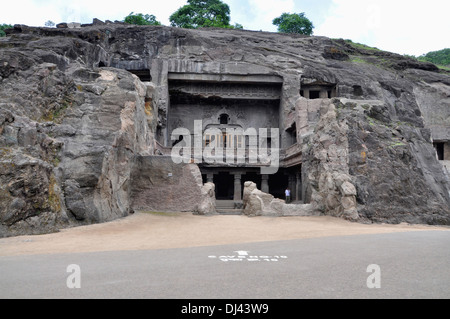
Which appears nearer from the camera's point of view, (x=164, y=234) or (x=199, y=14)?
(x=164, y=234)

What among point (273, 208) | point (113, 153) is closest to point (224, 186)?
point (273, 208)

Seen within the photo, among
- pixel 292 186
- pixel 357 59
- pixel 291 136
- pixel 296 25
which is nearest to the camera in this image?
pixel 292 186

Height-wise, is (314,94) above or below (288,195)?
above

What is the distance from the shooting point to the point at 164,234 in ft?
23.8

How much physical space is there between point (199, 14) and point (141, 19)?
7.75 meters

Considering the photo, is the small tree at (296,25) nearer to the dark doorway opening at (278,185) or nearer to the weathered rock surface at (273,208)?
the dark doorway opening at (278,185)

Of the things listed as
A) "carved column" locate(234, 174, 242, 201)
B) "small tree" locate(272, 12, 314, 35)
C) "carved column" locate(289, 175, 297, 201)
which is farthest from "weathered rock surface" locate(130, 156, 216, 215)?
"small tree" locate(272, 12, 314, 35)

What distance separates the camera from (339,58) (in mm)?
29094

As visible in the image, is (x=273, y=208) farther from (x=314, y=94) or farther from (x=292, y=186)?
(x=314, y=94)

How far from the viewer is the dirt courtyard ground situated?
5.33 m

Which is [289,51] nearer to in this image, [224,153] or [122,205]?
[224,153]

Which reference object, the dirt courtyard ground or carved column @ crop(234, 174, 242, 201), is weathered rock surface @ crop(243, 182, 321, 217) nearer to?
the dirt courtyard ground

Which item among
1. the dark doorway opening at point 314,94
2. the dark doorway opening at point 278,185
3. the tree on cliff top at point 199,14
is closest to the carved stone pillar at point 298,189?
the dark doorway opening at point 278,185
